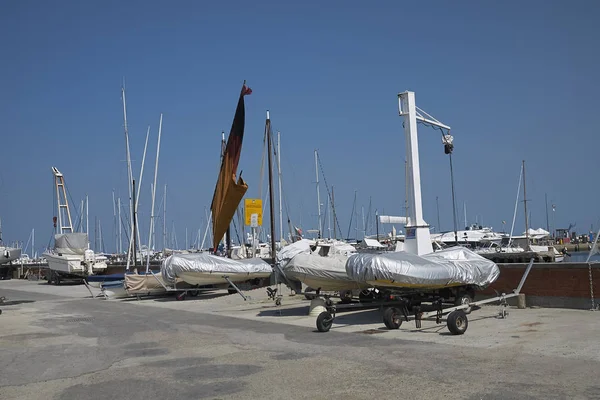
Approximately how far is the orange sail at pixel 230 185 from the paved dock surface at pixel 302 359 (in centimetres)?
1323

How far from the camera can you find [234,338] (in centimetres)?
1694

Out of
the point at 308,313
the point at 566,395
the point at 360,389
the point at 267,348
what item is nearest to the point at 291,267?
the point at 308,313

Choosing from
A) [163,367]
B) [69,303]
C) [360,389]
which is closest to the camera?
[360,389]

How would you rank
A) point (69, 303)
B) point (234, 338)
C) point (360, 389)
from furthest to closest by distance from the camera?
1. point (69, 303)
2. point (234, 338)
3. point (360, 389)

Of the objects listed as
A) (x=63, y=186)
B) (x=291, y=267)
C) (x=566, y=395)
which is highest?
(x=63, y=186)

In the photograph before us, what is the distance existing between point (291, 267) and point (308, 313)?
6.36 ft

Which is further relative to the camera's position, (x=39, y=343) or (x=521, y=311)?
(x=521, y=311)

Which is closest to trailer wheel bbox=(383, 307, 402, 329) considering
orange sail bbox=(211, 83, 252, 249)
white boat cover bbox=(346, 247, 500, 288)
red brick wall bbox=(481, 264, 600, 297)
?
white boat cover bbox=(346, 247, 500, 288)

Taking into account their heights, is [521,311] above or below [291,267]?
below

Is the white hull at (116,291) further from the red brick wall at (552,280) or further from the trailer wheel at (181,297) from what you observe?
the red brick wall at (552,280)

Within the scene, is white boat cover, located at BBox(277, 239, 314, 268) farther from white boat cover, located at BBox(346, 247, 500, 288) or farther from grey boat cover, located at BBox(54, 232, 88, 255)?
grey boat cover, located at BBox(54, 232, 88, 255)

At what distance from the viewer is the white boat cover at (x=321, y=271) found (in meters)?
21.4

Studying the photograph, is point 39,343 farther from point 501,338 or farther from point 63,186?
point 63,186

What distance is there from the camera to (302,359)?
1305cm
